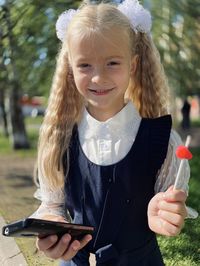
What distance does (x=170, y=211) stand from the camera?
1.53 meters

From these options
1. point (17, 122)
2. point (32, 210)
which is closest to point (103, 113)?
point (32, 210)

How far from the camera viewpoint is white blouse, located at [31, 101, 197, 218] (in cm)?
184

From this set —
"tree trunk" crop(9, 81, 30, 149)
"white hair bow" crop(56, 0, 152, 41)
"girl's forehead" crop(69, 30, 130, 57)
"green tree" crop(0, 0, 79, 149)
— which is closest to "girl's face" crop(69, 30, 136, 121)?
"girl's forehead" crop(69, 30, 130, 57)

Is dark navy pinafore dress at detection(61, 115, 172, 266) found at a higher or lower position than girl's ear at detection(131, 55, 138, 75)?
lower

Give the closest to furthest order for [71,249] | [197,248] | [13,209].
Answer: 1. [71,249]
2. [197,248]
3. [13,209]

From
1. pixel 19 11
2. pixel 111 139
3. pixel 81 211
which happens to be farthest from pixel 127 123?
pixel 19 11

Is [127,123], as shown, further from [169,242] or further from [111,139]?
[169,242]

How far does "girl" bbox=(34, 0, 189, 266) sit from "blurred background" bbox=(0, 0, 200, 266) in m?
1.98

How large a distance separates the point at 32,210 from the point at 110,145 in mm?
3999

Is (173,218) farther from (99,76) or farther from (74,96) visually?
(74,96)

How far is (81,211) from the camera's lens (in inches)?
75.6

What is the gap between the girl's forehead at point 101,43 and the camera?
71.2 inches

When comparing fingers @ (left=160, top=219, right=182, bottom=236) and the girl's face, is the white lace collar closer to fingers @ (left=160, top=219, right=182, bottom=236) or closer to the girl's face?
the girl's face

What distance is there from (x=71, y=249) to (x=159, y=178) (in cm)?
41
